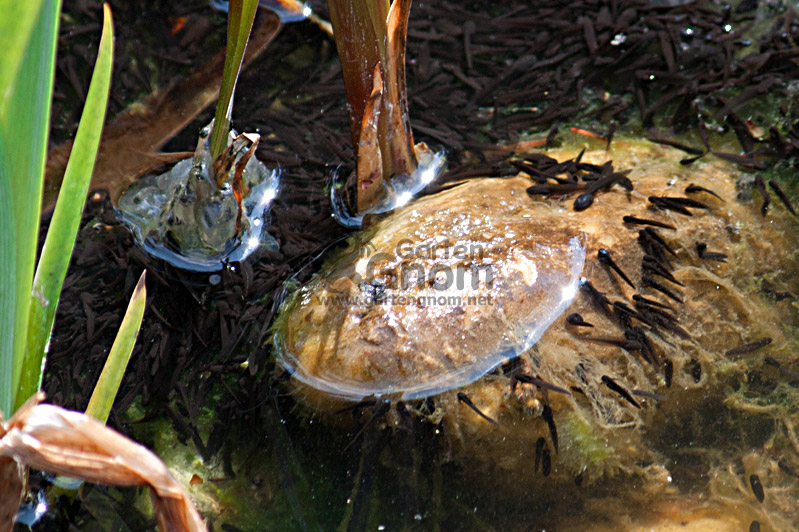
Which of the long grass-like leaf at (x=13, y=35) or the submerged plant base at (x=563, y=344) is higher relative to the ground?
the long grass-like leaf at (x=13, y=35)

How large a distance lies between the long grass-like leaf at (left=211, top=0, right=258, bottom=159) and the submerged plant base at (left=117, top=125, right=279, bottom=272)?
0.10 m

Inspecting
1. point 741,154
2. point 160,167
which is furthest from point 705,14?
point 160,167

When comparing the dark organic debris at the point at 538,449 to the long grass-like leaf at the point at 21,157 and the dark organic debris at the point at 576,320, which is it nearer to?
the dark organic debris at the point at 576,320

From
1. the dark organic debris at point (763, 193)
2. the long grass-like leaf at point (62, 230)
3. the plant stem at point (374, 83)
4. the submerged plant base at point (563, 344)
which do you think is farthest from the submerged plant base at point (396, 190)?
the dark organic debris at point (763, 193)

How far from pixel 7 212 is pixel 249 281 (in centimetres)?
102

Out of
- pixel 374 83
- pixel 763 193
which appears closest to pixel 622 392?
pixel 763 193

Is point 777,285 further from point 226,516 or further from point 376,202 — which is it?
point 226,516

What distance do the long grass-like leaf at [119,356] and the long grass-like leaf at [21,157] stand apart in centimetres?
20

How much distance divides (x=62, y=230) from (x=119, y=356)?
303mm

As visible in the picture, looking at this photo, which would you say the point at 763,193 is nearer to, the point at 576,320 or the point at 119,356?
the point at 576,320

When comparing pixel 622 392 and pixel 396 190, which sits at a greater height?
pixel 396 190

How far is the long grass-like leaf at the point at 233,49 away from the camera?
1371mm

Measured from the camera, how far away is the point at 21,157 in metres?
1.00

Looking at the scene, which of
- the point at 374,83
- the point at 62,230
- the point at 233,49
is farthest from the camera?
the point at 374,83
